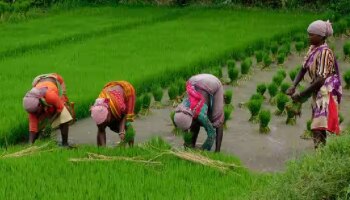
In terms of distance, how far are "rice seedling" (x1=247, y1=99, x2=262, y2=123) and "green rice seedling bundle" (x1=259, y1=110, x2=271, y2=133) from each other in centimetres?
25

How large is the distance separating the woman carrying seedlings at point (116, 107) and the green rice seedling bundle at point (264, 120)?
1.51 meters

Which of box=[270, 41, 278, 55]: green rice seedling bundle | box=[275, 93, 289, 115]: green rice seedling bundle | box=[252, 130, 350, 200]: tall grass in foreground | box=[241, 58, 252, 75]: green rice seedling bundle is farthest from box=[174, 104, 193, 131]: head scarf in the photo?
box=[270, 41, 278, 55]: green rice seedling bundle

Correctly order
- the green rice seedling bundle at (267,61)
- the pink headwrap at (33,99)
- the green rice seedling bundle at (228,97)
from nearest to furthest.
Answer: the pink headwrap at (33,99) < the green rice seedling bundle at (228,97) < the green rice seedling bundle at (267,61)

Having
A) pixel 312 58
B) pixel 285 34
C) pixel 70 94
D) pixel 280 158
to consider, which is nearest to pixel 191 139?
pixel 280 158

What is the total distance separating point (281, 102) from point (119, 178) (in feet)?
9.48

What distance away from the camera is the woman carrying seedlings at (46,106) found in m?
5.27

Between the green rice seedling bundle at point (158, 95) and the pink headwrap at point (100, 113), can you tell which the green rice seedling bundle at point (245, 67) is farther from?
the pink headwrap at point (100, 113)

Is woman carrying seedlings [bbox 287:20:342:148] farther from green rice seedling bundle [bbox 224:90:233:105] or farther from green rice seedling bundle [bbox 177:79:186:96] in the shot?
green rice seedling bundle [bbox 177:79:186:96]

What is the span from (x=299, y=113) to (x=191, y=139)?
69.2 inches

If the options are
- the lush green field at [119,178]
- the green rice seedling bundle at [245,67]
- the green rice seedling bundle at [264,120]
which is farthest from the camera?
the green rice seedling bundle at [245,67]

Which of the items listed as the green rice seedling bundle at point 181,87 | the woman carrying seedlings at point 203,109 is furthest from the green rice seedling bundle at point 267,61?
the woman carrying seedlings at point 203,109

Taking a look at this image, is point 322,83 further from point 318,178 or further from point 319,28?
point 318,178

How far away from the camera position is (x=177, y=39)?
37.0 feet

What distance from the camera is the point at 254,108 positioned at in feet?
22.0
